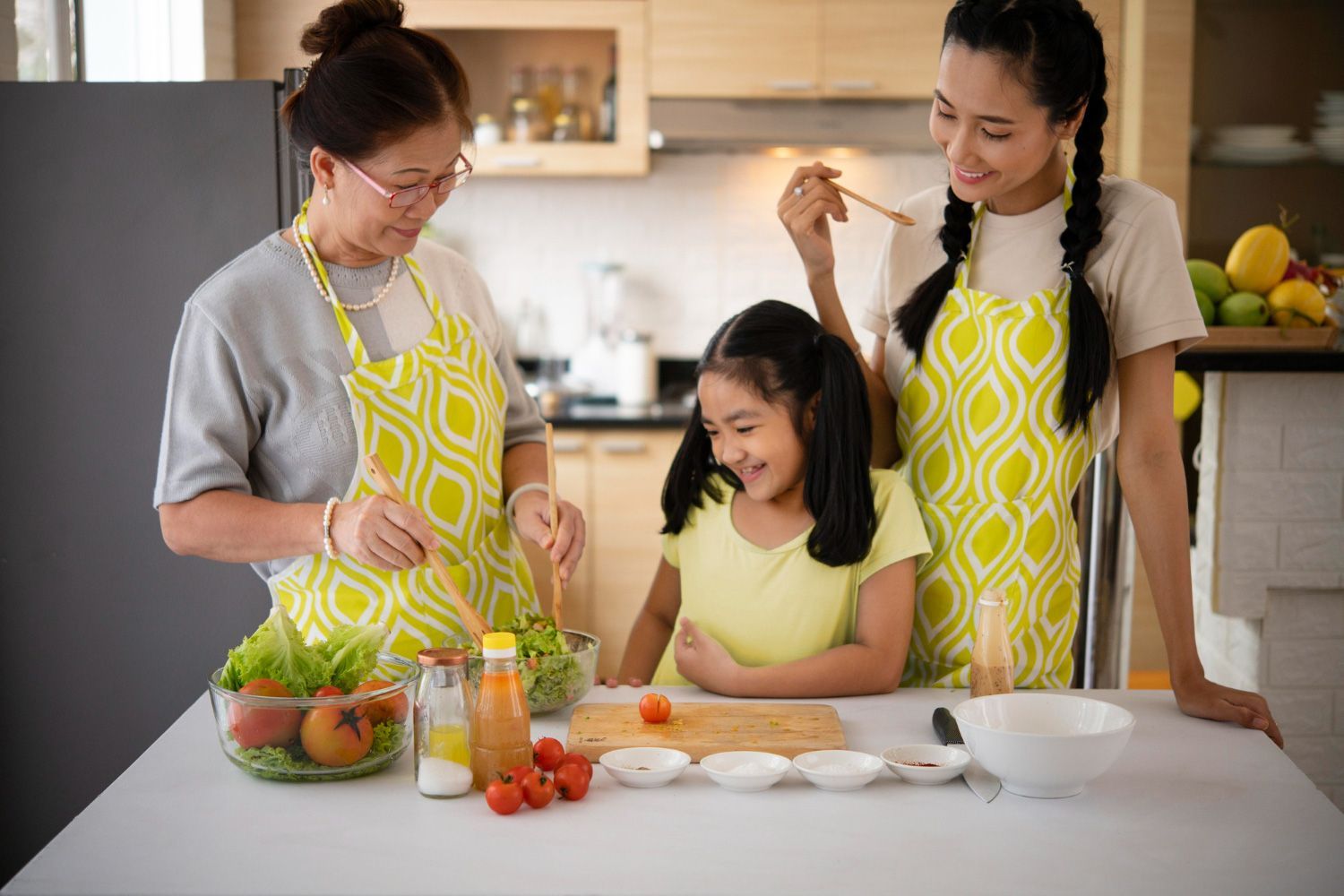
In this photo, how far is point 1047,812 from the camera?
124cm

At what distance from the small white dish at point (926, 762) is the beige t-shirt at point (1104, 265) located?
609 mm

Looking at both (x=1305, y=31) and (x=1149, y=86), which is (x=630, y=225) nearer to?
(x=1149, y=86)

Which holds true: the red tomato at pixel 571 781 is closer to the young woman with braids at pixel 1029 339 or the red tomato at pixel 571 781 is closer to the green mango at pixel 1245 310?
the young woman with braids at pixel 1029 339

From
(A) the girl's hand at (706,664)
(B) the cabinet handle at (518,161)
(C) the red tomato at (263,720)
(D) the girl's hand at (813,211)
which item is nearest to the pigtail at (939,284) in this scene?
(D) the girl's hand at (813,211)

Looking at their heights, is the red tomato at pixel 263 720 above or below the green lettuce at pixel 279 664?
below

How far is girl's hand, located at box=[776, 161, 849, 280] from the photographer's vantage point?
176cm

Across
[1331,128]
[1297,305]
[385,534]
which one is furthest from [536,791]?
[1331,128]

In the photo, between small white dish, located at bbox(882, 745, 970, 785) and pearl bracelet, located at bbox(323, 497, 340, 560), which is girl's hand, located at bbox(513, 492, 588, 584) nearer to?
pearl bracelet, located at bbox(323, 497, 340, 560)

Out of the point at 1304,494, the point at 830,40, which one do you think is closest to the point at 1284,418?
the point at 1304,494

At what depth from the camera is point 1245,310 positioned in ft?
8.08

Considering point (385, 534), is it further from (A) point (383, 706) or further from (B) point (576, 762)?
(B) point (576, 762)

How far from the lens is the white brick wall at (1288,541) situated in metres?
2.54

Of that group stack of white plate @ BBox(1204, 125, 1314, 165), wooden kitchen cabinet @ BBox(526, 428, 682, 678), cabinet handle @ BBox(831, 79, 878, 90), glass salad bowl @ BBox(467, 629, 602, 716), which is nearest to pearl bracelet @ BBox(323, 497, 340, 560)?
glass salad bowl @ BBox(467, 629, 602, 716)

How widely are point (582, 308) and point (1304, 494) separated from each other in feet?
8.39
